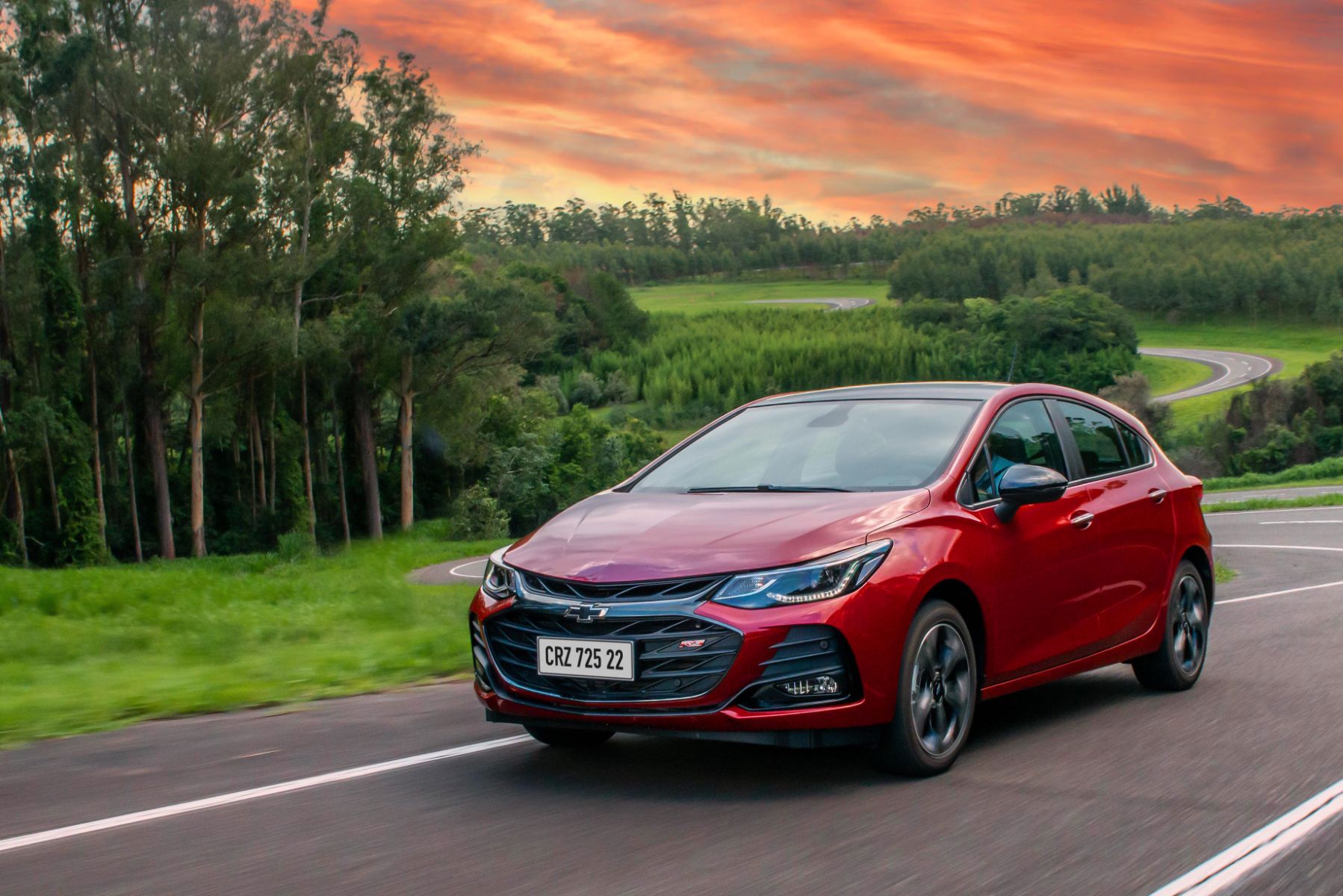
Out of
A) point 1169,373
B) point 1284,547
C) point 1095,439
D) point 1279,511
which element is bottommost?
point 1279,511

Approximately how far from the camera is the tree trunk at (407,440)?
63375 millimetres

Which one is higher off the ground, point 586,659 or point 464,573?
point 586,659

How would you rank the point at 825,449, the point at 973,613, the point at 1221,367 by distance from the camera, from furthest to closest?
1. the point at 1221,367
2. the point at 825,449
3. the point at 973,613

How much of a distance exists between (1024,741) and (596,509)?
2.21 meters

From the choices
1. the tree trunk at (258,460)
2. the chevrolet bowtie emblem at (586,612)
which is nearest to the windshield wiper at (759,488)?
the chevrolet bowtie emblem at (586,612)

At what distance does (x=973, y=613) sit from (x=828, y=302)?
156562 millimetres

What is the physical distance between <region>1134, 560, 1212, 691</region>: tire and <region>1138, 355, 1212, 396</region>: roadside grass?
96.2 m

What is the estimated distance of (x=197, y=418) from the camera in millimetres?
55000

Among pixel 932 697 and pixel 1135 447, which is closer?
pixel 932 697

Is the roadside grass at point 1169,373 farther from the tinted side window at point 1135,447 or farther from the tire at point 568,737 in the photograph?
the tire at point 568,737

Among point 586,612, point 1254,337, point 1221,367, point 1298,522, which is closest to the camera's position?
point 586,612

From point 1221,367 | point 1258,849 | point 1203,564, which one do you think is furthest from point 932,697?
point 1221,367

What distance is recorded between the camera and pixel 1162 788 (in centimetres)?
553

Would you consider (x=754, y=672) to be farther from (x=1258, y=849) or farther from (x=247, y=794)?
(x=247, y=794)
